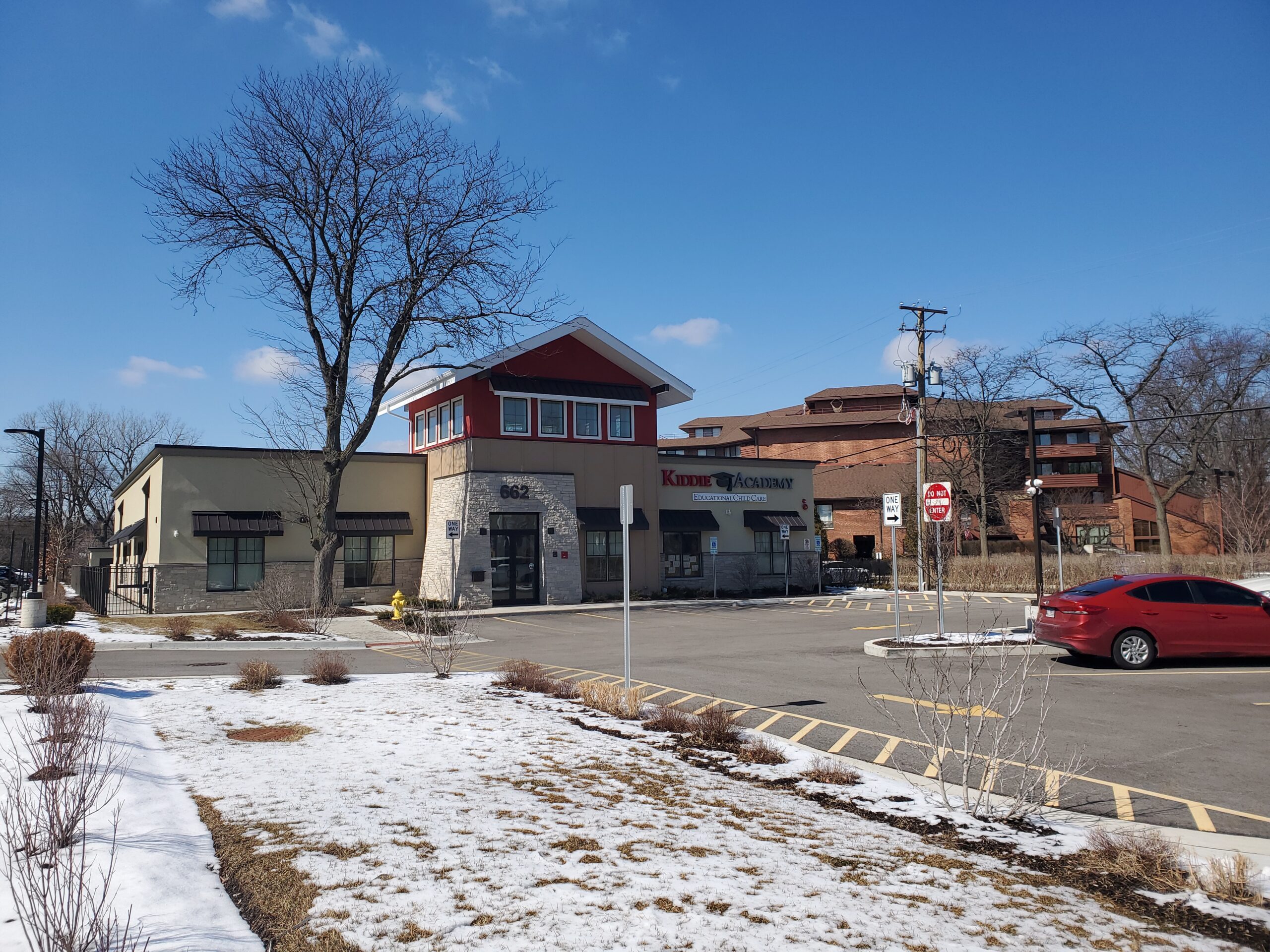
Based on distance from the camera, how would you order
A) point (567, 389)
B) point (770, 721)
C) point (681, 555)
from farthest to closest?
point (681, 555), point (567, 389), point (770, 721)

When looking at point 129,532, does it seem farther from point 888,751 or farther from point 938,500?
point 888,751

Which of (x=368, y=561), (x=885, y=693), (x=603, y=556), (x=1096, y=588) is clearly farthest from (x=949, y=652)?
(x=368, y=561)

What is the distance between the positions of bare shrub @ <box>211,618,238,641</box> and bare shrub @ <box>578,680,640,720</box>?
38.3 ft

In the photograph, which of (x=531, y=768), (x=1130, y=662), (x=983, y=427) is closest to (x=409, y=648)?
(x=531, y=768)

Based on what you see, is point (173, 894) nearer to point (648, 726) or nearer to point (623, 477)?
point (648, 726)

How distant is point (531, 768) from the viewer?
7359 millimetres

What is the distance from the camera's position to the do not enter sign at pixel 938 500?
16547 mm

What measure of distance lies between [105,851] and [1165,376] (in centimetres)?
5436

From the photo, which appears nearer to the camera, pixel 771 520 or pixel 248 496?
pixel 248 496

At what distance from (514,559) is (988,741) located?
900 inches

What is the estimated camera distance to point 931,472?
188 ft

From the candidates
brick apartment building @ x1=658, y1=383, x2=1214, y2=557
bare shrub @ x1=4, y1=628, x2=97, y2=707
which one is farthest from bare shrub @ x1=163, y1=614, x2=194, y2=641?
brick apartment building @ x1=658, y1=383, x2=1214, y2=557

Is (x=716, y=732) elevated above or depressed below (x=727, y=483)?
below

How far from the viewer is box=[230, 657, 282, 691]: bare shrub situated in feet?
38.2
